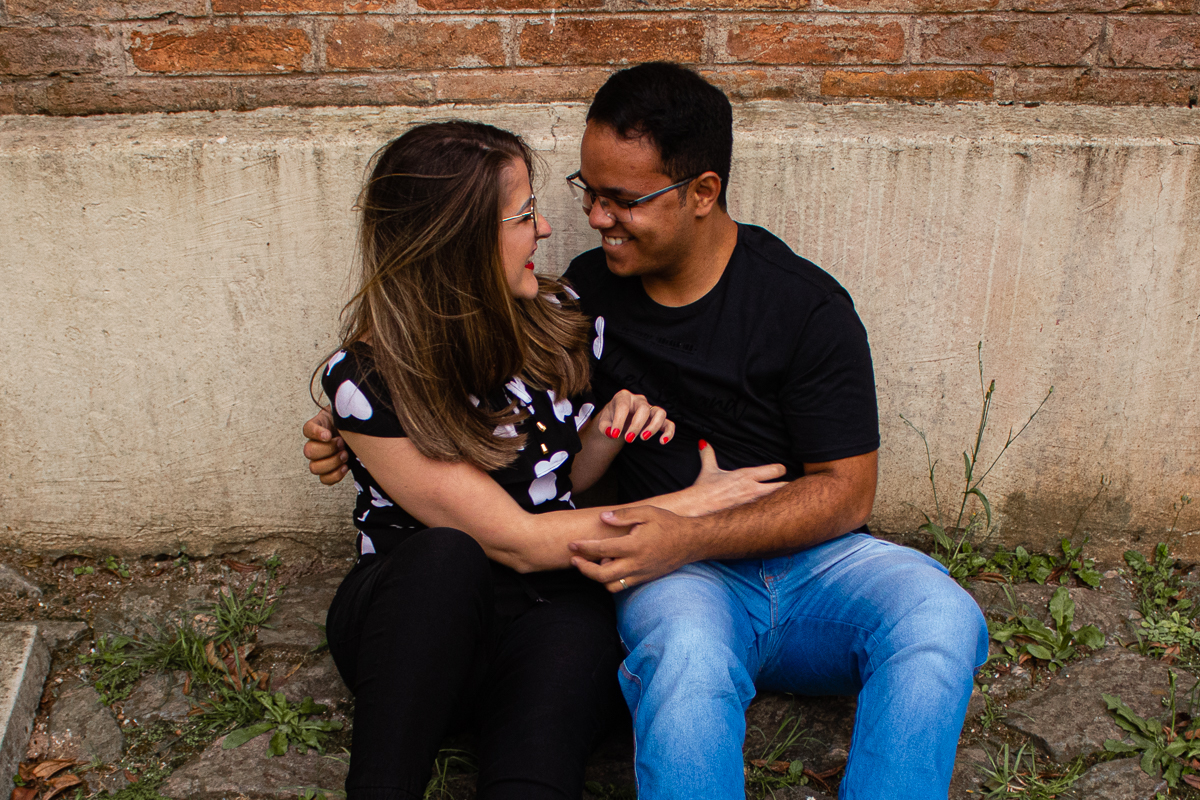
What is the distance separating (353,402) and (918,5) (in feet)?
5.85

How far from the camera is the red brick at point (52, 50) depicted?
2439 millimetres

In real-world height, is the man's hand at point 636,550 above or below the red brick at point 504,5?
below

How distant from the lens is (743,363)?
214cm

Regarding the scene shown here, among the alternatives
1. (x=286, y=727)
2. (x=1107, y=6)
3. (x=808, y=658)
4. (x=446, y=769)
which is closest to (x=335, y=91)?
(x=286, y=727)

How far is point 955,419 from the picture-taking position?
2674 mm

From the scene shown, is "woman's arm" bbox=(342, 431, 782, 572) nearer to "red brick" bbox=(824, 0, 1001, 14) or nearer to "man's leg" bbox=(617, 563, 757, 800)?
"man's leg" bbox=(617, 563, 757, 800)

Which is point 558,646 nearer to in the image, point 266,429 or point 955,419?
point 266,429

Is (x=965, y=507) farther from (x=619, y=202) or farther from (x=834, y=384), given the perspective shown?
(x=619, y=202)

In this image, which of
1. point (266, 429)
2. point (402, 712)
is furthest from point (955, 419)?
point (266, 429)

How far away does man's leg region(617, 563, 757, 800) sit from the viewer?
166cm

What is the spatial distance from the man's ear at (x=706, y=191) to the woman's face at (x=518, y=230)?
0.36 m

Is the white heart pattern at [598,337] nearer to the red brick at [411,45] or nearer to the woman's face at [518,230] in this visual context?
the woman's face at [518,230]

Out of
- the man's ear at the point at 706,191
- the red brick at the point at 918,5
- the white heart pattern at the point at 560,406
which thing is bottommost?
the white heart pattern at the point at 560,406

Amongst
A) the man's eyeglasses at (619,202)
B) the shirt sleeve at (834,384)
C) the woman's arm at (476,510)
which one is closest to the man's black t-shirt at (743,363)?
the shirt sleeve at (834,384)
